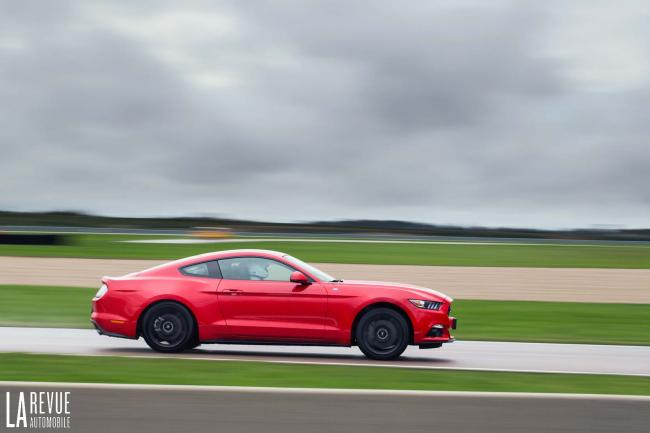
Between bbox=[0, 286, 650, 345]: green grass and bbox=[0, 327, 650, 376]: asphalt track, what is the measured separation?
150 cm

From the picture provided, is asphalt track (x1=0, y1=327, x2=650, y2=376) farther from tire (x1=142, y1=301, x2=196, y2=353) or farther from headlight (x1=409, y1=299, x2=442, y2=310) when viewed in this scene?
headlight (x1=409, y1=299, x2=442, y2=310)

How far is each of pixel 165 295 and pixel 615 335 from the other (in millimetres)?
7768

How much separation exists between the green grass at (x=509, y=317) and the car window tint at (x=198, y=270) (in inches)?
179

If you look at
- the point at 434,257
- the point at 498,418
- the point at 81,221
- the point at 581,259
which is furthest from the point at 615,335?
the point at 81,221

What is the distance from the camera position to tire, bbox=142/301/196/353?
36.7 feet

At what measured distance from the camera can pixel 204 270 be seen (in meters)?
11.5

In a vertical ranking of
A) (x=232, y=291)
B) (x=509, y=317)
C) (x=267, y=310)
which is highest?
(x=232, y=291)

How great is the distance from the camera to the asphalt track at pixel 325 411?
5.38 metres

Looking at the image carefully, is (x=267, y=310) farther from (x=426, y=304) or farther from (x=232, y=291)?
(x=426, y=304)

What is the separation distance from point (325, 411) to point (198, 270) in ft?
20.4

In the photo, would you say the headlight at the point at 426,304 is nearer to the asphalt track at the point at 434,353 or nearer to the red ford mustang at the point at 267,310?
the red ford mustang at the point at 267,310

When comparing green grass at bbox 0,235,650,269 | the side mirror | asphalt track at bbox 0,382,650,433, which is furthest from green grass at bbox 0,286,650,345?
green grass at bbox 0,235,650,269

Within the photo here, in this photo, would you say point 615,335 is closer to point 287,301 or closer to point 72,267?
point 287,301
